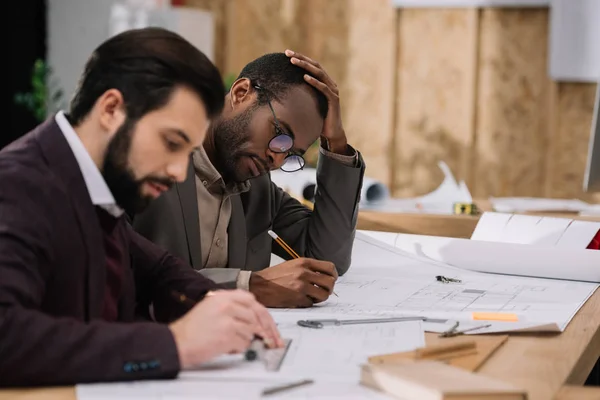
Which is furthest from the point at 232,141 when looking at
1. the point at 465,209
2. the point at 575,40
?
the point at 575,40

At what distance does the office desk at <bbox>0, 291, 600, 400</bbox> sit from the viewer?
1.17m

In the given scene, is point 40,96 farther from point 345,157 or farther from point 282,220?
point 345,157

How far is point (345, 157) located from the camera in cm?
217

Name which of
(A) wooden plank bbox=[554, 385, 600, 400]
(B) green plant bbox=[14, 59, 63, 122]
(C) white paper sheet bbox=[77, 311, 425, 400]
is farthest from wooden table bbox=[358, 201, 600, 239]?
(B) green plant bbox=[14, 59, 63, 122]

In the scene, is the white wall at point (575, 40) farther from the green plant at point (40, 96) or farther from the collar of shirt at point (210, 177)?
the collar of shirt at point (210, 177)

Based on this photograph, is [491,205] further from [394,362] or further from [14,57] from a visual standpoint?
[14,57]

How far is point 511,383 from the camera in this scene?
48.1 inches

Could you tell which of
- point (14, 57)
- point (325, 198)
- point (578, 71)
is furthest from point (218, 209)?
point (14, 57)

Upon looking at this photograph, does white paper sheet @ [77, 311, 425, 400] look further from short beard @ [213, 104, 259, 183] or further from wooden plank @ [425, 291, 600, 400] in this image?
short beard @ [213, 104, 259, 183]

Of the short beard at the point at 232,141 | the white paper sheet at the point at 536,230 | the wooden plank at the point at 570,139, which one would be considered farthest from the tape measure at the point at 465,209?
the wooden plank at the point at 570,139

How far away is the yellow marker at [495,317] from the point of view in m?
1.65

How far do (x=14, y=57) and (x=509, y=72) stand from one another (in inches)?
122

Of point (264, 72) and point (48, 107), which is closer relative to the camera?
point (264, 72)

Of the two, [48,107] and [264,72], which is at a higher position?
[264,72]
